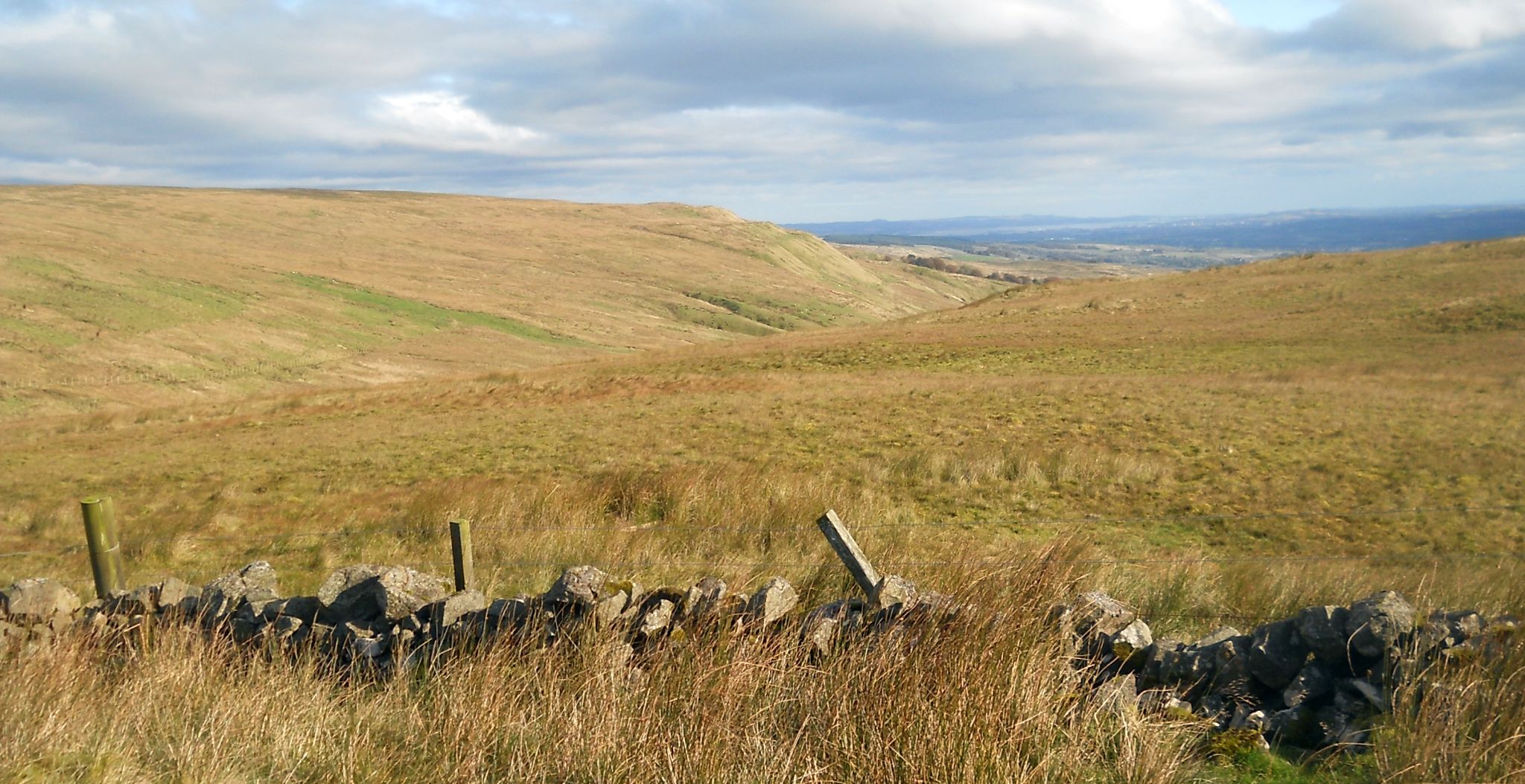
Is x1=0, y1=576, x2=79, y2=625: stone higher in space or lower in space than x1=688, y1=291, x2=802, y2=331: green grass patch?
higher

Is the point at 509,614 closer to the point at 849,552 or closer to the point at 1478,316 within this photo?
the point at 849,552

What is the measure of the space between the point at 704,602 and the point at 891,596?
107 centimetres

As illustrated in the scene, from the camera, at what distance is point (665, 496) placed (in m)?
11.4

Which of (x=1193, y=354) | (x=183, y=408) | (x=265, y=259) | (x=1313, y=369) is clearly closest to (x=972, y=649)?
(x=1313, y=369)

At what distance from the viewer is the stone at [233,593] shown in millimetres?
6246

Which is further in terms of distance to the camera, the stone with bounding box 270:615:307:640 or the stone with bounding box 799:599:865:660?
the stone with bounding box 270:615:307:640

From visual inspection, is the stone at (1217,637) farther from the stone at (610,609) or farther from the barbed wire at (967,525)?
the stone at (610,609)

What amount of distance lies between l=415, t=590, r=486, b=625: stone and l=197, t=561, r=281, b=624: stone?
4.66 feet

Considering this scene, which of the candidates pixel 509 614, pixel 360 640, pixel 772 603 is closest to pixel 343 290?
pixel 360 640

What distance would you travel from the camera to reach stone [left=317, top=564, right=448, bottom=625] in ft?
19.0

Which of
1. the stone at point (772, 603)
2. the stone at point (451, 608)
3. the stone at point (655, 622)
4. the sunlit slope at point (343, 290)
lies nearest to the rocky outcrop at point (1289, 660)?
the stone at point (772, 603)

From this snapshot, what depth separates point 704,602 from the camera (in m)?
5.12

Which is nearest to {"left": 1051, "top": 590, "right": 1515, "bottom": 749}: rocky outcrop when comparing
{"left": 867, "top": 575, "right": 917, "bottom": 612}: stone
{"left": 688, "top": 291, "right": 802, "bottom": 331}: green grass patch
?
{"left": 867, "top": 575, "right": 917, "bottom": 612}: stone

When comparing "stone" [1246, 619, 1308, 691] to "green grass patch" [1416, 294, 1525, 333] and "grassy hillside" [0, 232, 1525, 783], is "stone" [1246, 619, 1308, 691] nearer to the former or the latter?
"grassy hillside" [0, 232, 1525, 783]
